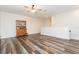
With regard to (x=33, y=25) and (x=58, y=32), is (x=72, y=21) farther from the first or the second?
(x=33, y=25)

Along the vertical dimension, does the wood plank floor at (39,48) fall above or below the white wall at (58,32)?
below

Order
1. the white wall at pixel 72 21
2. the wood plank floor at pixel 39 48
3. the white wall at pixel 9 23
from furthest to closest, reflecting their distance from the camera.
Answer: the white wall at pixel 9 23 → the white wall at pixel 72 21 → the wood plank floor at pixel 39 48

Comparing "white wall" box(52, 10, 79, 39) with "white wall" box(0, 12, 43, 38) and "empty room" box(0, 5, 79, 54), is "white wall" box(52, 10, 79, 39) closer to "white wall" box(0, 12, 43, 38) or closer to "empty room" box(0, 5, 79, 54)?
"empty room" box(0, 5, 79, 54)

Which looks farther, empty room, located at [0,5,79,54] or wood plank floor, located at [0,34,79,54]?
empty room, located at [0,5,79,54]

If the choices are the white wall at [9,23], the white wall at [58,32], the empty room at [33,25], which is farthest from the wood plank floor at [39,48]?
the white wall at [9,23]

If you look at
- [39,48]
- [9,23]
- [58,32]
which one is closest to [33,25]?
[9,23]

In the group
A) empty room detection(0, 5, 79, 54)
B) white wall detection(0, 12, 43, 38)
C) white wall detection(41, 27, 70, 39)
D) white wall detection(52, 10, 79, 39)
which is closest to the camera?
empty room detection(0, 5, 79, 54)

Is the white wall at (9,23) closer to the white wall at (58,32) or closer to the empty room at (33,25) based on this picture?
the empty room at (33,25)

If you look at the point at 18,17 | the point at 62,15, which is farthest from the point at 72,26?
the point at 18,17

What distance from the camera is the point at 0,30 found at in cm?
767

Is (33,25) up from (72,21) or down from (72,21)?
down

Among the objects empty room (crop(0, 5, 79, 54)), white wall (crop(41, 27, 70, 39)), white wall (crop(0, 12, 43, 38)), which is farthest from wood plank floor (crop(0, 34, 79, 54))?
white wall (crop(0, 12, 43, 38))

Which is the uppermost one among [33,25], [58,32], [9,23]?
[9,23]
